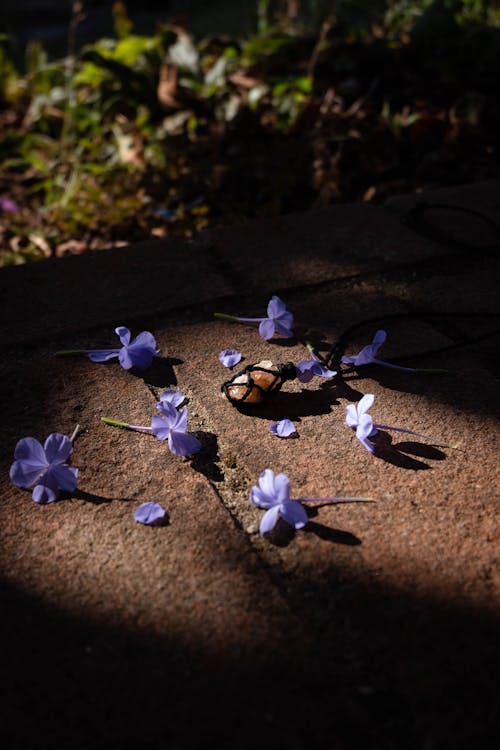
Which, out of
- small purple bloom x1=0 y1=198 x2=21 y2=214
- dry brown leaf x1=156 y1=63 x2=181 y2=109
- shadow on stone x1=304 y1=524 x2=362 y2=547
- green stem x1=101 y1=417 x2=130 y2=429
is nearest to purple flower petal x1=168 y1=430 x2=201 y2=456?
green stem x1=101 y1=417 x2=130 y2=429

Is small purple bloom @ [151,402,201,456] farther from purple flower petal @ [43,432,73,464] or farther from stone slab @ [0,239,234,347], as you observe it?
stone slab @ [0,239,234,347]

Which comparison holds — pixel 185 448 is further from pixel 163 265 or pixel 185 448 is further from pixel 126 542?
pixel 163 265

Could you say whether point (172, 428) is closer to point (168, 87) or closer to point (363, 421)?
point (363, 421)

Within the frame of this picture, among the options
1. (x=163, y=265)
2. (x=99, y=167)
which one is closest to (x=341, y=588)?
(x=163, y=265)

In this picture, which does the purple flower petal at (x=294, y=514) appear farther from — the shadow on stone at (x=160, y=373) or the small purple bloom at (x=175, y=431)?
the shadow on stone at (x=160, y=373)

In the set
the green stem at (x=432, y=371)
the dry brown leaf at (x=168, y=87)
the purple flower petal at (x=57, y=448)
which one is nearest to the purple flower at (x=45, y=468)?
the purple flower petal at (x=57, y=448)

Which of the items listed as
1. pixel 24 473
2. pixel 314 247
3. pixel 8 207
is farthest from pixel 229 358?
pixel 8 207
